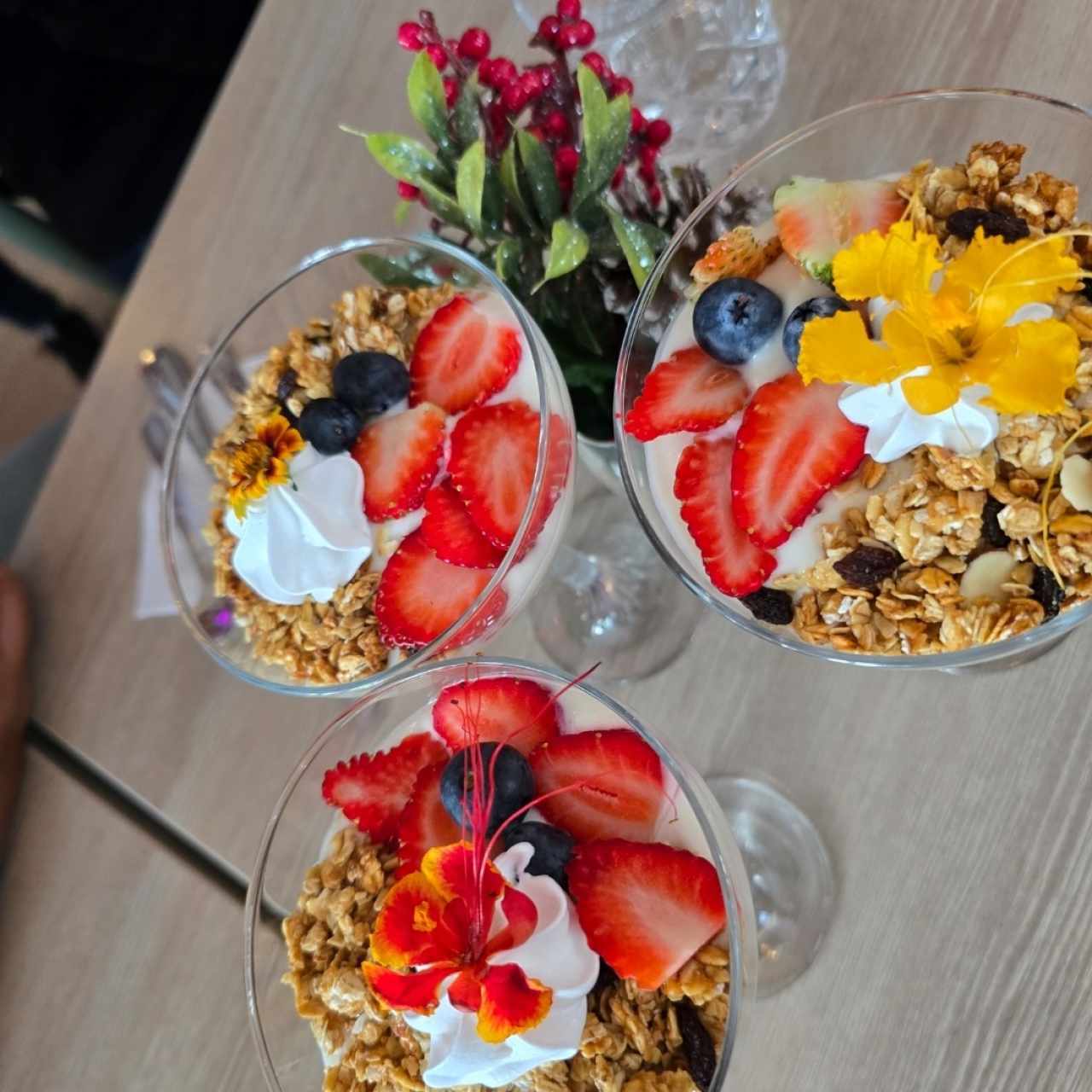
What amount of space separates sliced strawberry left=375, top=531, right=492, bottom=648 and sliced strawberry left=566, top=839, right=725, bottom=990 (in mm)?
196

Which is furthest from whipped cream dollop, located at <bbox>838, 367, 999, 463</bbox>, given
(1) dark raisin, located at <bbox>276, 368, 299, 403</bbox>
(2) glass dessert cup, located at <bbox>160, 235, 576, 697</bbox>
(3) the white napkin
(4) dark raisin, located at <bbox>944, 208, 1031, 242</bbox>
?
(3) the white napkin

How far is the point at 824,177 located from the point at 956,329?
0.24 m

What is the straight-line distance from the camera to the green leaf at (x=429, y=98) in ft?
2.46

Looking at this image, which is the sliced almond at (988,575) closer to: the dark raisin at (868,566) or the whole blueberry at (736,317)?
the dark raisin at (868,566)

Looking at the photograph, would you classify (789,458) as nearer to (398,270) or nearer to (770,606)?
(770,606)

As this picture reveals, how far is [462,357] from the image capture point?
2.73 ft

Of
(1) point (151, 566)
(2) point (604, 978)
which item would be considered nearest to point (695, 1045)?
(2) point (604, 978)

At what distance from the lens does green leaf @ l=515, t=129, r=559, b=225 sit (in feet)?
2.42

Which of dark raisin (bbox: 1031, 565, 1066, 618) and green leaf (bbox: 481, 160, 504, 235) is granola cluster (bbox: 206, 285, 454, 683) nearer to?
green leaf (bbox: 481, 160, 504, 235)

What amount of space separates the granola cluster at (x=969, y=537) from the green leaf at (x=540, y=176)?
0.24 m

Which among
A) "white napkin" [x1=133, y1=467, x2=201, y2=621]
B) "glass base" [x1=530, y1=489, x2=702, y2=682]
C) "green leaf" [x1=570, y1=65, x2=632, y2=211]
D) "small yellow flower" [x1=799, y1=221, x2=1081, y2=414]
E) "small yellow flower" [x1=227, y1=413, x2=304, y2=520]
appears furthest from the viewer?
"white napkin" [x1=133, y1=467, x2=201, y2=621]

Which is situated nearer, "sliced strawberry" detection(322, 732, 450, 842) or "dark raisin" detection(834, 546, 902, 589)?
"dark raisin" detection(834, 546, 902, 589)

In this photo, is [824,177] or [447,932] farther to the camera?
[824,177]

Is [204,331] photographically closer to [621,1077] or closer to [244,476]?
[244,476]
